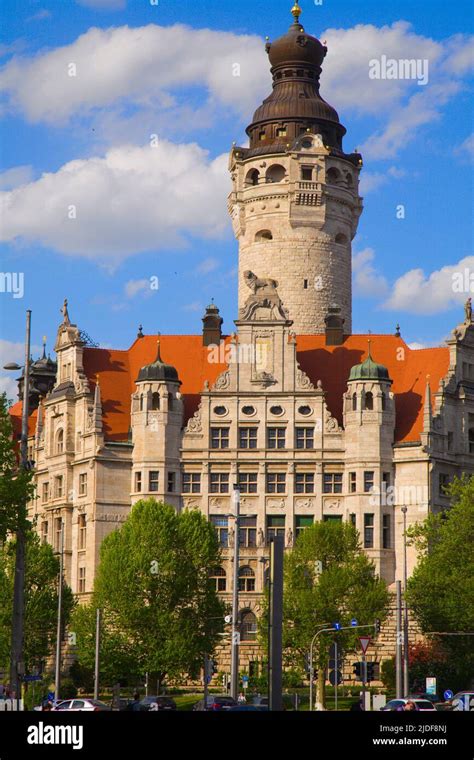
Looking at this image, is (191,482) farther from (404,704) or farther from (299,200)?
(404,704)

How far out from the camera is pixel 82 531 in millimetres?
116312

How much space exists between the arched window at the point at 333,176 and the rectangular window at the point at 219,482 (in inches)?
1226

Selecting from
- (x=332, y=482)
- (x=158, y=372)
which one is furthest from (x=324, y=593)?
(x=158, y=372)

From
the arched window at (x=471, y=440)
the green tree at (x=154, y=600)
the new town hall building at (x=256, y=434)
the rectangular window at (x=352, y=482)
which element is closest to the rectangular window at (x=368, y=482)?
the new town hall building at (x=256, y=434)

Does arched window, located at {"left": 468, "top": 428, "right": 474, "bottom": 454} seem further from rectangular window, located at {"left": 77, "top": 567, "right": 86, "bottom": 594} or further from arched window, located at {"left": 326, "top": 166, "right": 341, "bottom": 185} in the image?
rectangular window, located at {"left": 77, "top": 567, "right": 86, "bottom": 594}

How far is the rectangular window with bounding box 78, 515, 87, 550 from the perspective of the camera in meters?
116

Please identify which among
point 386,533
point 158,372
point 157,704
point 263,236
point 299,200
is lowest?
point 157,704

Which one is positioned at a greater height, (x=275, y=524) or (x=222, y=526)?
(x=275, y=524)

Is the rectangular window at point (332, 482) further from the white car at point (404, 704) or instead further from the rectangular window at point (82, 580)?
the white car at point (404, 704)

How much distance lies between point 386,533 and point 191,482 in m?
15.0

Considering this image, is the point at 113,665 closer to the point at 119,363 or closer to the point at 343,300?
the point at 119,363

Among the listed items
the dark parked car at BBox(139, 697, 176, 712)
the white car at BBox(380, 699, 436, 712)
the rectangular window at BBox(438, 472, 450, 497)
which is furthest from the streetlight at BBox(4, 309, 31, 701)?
the rectangular window at BBox(438, 472, 450, 497)
